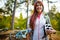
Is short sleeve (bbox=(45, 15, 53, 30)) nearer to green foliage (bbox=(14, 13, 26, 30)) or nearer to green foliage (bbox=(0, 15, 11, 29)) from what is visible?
green foliage (bbox=(14, 13, 26, 30))

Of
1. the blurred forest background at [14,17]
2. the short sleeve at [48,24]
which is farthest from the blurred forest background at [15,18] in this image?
the short sleeve at [48,24]

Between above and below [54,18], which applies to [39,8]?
above

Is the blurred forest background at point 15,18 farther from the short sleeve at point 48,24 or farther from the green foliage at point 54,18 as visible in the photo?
the short sleeve at point 48,24

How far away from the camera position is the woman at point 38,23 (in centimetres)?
259

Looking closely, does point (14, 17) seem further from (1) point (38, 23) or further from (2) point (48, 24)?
(2) point (48, 24)

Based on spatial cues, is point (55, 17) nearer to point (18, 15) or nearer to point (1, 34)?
point (18, 15)

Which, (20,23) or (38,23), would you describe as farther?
(20,23)

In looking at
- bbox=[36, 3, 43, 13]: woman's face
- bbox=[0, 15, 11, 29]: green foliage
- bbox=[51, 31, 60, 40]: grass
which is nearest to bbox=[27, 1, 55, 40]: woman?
bbox=[36, 3, 43, 13]: woman's face

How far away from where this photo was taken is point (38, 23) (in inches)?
103

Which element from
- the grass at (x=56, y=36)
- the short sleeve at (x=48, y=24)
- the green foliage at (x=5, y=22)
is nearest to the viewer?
the short sleeve at (x=48, y=24)

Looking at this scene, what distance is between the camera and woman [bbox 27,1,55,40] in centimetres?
259

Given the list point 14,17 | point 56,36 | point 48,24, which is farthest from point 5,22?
point 56,36

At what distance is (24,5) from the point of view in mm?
2822

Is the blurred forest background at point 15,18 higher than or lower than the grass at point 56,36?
higher
